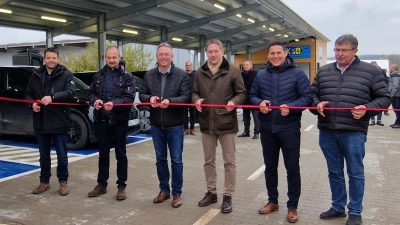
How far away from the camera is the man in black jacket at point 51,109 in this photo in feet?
17.1

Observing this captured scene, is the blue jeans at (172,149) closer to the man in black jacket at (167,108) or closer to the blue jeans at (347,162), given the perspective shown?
the man in black jacket at (167,108)

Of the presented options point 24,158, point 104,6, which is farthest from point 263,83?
point 104,6

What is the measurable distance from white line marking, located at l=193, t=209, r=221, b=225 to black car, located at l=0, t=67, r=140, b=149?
439 centimetres

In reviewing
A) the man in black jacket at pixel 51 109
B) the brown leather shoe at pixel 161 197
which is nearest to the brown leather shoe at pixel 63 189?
the man in black jacket at pixel 51 109

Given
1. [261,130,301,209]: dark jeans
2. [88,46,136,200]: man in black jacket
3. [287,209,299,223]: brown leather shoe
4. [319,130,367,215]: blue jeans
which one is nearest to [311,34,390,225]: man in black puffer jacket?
[319,130,367,215]: blue jeans

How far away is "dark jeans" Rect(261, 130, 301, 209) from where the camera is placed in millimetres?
4262

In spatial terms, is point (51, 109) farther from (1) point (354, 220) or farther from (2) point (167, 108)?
(1) point (354, 220)

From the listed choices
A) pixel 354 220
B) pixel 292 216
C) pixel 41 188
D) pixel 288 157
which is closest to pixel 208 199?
pixel 292 216

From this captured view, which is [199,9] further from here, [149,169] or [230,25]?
[149,169]

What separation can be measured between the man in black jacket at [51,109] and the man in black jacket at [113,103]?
0.43 m

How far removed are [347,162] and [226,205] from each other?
141cm

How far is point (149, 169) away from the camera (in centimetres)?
670

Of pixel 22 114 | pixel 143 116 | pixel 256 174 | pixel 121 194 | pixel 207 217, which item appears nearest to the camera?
pixel 207 217

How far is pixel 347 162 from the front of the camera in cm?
417
